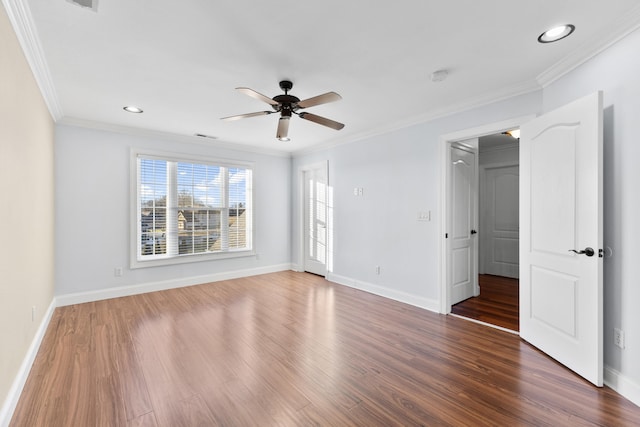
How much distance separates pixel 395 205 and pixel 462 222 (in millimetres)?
914

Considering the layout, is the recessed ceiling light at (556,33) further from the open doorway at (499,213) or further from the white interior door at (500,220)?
the white interior door at (500,220)

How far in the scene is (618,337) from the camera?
201 centimetres

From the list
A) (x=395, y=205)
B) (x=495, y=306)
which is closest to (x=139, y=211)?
(x=395, y=205)

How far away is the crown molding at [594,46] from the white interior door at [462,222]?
117 cm

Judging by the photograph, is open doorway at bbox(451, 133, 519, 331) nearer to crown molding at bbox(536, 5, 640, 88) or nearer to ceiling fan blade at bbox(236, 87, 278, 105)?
crown molding at bbox(536, 5, 640, 88)

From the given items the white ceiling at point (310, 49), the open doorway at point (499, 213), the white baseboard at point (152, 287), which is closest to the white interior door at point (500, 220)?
the open doorway at point (499, 213)

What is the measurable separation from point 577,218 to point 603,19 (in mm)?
1368

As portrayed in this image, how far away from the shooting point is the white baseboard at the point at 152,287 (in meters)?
3.88

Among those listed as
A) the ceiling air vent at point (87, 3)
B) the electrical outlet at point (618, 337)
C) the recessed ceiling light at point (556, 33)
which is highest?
the recessed ceiling light at point (556, 33)

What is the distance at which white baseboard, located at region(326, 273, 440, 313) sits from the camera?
3.65 metres

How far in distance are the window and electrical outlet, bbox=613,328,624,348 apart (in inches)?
196

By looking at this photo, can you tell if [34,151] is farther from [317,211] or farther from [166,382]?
[317,211]

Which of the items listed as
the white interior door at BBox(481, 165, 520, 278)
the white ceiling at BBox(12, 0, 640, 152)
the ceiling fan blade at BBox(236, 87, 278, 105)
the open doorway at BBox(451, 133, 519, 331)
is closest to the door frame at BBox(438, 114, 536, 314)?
the white ceiling at BBox(12, 0, 640, 152)

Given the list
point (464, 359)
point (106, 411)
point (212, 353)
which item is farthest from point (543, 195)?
point (106, 411)
